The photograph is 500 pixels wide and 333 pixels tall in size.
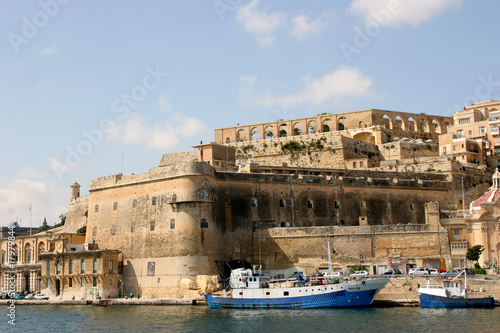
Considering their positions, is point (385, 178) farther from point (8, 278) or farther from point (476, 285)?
point (8, 278)

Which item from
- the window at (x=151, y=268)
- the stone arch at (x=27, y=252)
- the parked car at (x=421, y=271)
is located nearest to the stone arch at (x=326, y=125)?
the window at (x=151, y=268)

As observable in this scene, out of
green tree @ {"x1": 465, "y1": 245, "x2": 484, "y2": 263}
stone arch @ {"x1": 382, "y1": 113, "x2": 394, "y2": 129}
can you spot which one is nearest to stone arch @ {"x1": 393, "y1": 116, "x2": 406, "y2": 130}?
stone arch @ {"x1": 382, "y1": 113, "x2": 394, "y2": 129}

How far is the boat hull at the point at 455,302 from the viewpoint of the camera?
38594 mm

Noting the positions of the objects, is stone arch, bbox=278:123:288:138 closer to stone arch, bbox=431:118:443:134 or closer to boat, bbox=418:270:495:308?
stone arch, bbox=431:118:443:134

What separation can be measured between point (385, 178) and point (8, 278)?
32.3 meters

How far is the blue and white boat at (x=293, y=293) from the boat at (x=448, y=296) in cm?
266

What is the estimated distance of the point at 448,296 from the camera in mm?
39281

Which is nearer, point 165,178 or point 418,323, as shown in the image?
point 418,323

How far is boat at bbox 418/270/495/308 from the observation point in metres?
39.1

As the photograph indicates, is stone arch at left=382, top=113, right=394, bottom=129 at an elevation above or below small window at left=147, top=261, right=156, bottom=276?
above

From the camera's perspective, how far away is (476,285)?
40.6 m

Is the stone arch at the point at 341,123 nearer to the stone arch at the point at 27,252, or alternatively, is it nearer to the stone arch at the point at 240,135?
the stone arch at the point at 240,135

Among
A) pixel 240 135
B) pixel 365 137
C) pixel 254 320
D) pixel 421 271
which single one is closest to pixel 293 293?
pixel 254 320

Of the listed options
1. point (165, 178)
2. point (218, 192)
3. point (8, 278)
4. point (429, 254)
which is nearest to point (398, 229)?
point (429, 254)
